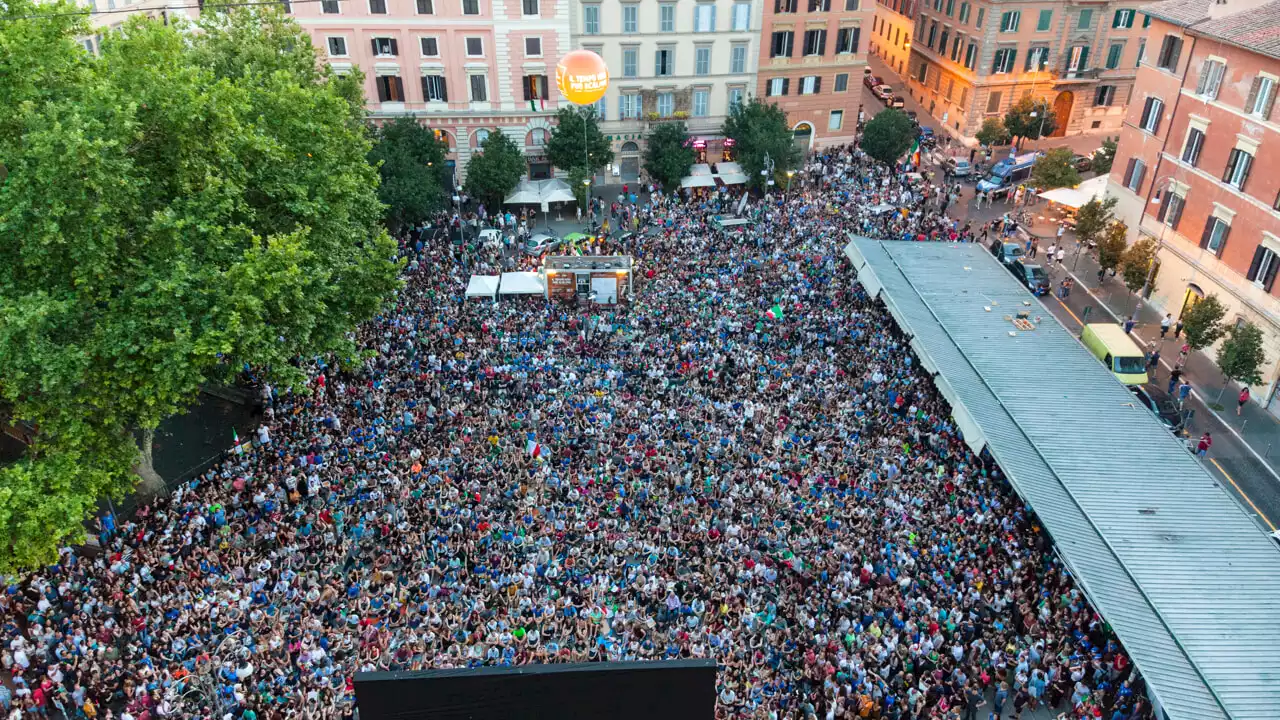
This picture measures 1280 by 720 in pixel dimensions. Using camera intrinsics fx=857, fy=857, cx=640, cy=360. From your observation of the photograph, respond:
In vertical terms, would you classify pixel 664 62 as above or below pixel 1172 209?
above

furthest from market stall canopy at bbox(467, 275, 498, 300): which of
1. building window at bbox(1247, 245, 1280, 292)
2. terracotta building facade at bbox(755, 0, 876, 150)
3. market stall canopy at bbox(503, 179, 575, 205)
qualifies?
building window at bbox(1247, 245, 1280, 292)

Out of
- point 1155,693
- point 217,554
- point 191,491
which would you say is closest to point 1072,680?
point 1155,693

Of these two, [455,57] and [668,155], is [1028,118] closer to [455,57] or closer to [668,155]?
[668,155]

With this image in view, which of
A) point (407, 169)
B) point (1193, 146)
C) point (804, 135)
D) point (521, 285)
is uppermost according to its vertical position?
point (1193, 146)

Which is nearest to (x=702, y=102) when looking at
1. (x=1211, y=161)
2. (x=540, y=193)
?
(x=540, y=193)

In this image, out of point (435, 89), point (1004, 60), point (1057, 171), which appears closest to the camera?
point (1057, 171)
